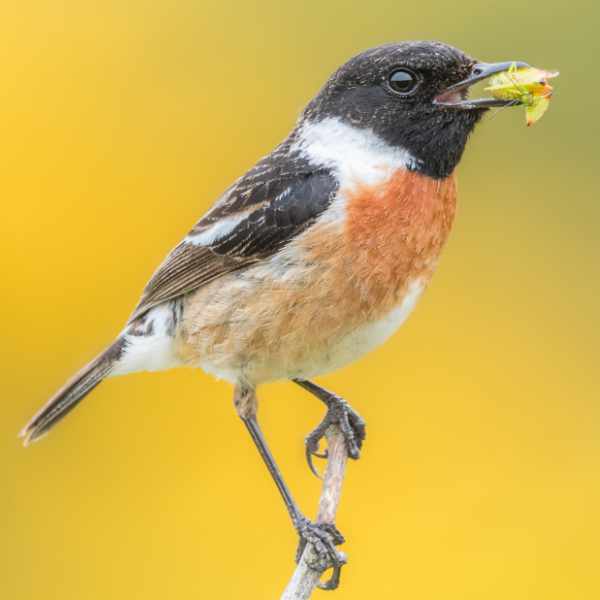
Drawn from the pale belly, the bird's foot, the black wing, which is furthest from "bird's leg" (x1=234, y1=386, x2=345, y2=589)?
the black wing

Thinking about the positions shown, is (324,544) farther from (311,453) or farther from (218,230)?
(218,230)

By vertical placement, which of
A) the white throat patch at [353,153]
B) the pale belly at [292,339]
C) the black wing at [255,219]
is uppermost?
the white throat patch at [353,153]

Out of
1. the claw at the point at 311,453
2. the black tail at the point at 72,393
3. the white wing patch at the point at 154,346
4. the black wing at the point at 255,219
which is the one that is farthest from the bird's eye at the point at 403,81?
the claw at the point at 311,453

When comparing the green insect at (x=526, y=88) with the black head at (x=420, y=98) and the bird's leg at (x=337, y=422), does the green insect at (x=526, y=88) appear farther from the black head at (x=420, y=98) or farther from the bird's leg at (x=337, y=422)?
the bird's leg at (x=337, y=422)

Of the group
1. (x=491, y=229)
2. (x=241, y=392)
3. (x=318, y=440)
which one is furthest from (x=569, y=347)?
(x=241, y=392)

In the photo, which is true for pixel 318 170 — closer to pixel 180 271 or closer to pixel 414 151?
pixel 414 151
